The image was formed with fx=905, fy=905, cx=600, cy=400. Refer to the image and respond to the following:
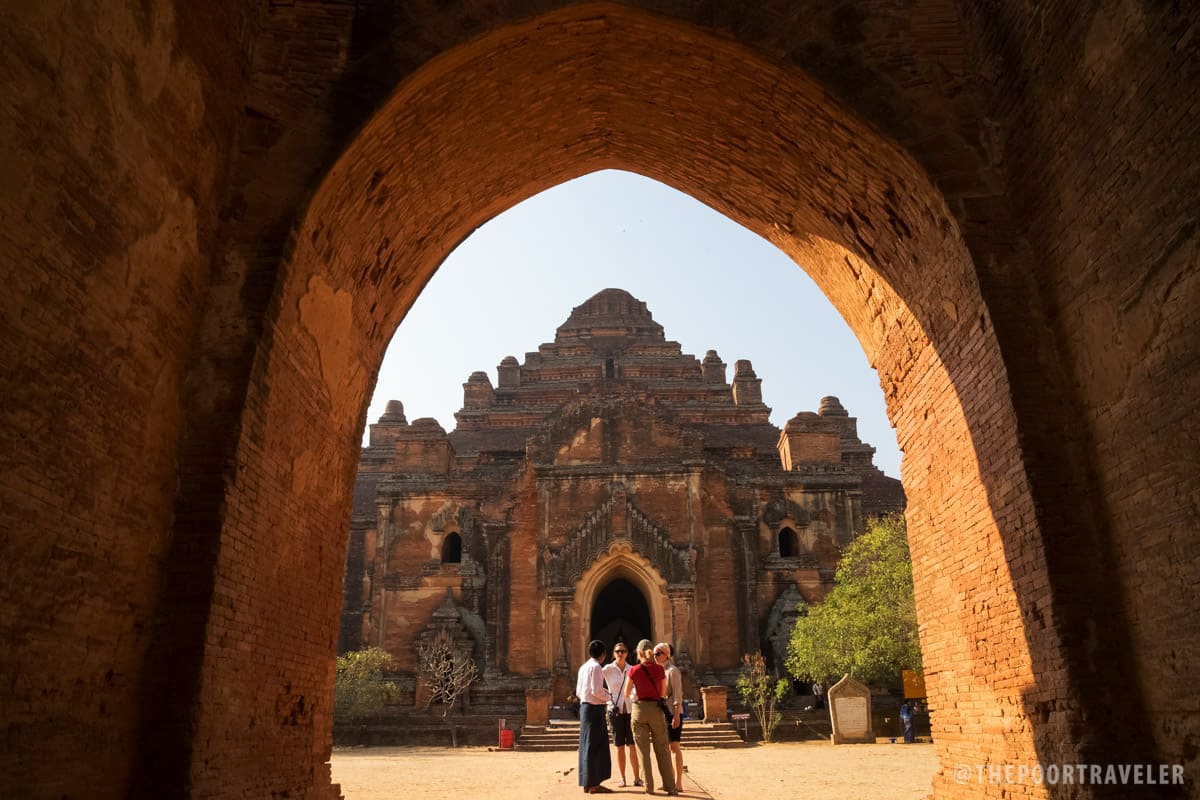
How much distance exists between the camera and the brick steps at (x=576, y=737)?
1931 cm

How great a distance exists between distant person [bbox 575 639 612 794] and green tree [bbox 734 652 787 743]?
12.6m

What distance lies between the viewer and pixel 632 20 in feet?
22.6

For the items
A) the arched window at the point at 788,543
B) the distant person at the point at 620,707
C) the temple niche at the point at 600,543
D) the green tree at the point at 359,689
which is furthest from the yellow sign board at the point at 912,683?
the green tree at the point at 359,689

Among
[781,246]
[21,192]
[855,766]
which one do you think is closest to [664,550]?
[855,766]

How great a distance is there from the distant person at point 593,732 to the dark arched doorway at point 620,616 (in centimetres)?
1820

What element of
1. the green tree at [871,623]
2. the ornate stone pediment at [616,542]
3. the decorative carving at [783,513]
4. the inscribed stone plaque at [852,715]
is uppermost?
the decorative carving at [783,513]

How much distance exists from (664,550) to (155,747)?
64.4ft

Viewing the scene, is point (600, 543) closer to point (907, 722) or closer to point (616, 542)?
point (616, 542)

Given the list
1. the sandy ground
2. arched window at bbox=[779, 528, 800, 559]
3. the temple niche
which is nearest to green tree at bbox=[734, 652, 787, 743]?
the temple niche

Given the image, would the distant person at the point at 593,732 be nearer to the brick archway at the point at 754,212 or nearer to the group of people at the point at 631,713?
the group of people at the point at 631,713

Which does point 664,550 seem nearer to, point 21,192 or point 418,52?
point 418,52

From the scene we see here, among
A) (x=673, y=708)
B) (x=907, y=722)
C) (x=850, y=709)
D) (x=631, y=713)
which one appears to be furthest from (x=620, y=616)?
(x=631, y=713)

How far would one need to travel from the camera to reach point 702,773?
12.8m

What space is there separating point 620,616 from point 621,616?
0.04 metres
